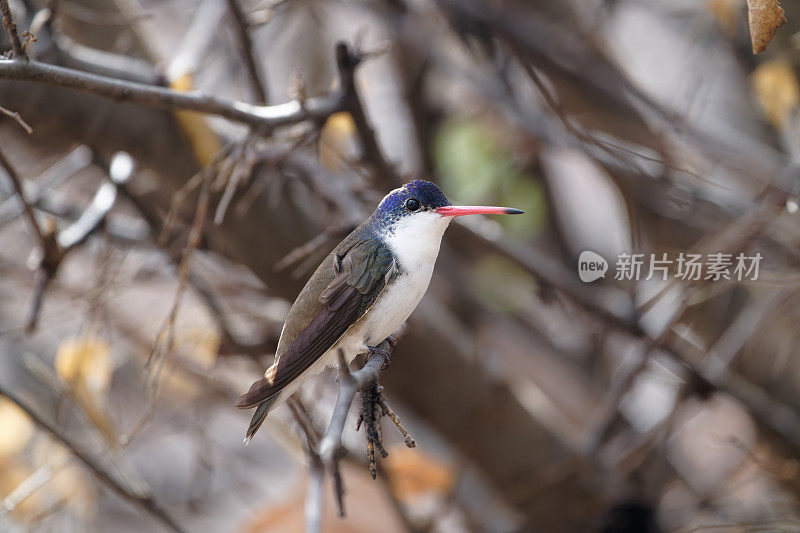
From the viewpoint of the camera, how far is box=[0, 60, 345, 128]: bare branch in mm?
1241

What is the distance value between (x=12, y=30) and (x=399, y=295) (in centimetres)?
72

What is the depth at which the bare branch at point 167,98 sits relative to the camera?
1241 mm

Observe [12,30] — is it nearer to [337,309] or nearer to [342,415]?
[337,309]

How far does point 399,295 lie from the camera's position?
1.21m

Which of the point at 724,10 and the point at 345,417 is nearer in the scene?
the point at 345,417

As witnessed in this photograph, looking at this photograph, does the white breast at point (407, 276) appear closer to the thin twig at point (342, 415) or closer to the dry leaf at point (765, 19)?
the thin twig at point (342, 415)

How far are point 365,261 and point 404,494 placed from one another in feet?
6.02

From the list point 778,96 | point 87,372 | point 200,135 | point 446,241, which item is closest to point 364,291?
point 200,135

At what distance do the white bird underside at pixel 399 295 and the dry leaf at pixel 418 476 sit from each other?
4.65 feet

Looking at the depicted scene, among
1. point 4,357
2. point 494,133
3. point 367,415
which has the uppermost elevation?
point 367,415

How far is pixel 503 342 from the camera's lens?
4.04m

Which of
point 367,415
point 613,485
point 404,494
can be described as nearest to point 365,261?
point 367,415

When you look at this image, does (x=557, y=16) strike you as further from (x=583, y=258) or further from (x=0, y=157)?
(x=0, y=157)

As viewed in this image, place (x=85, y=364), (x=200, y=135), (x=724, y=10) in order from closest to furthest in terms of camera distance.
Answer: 1. (x=200, y=135)
2. (x=85, y=364)
3. (x=724, y=10)
